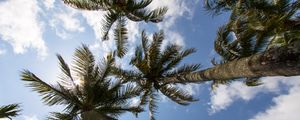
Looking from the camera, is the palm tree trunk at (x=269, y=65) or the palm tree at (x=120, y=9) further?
the palm tree at (x=120, y=9)

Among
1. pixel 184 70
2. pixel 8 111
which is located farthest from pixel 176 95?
pixel 8 111

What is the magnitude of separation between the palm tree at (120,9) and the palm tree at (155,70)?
1610 millimetres

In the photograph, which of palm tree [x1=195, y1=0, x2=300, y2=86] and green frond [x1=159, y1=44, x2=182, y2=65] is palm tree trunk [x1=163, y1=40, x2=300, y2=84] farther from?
green frond [x1=159, y1=44, x2=182, y2=65]

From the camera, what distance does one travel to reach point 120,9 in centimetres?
1231

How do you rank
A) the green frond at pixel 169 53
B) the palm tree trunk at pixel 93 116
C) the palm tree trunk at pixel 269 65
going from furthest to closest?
the green frond at pixel 169 53, the palm tree trunk at pixel 93 116, the palm tree trunk at pixel 269 65

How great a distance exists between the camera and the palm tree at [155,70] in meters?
13.9

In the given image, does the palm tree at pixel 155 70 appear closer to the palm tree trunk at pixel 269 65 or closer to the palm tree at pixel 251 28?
the palm tree at pixel 251 28

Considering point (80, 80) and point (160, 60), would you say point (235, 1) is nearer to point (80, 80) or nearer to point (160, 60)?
point (160, 60)

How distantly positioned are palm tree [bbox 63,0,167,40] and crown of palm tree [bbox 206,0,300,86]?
217 cm

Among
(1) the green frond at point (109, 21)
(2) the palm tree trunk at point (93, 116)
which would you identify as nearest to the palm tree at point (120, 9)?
(1) the green frond at point (109, 21)

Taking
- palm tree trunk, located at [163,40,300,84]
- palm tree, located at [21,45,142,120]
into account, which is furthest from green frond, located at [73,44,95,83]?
palm tree trunk, located at [163,40,300,84]

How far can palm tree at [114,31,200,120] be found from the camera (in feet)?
45.5

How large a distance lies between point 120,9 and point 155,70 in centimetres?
301

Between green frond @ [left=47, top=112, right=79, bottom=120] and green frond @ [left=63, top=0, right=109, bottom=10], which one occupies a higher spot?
green frond @ [left=63, top=0, right=109, bottom=10]
